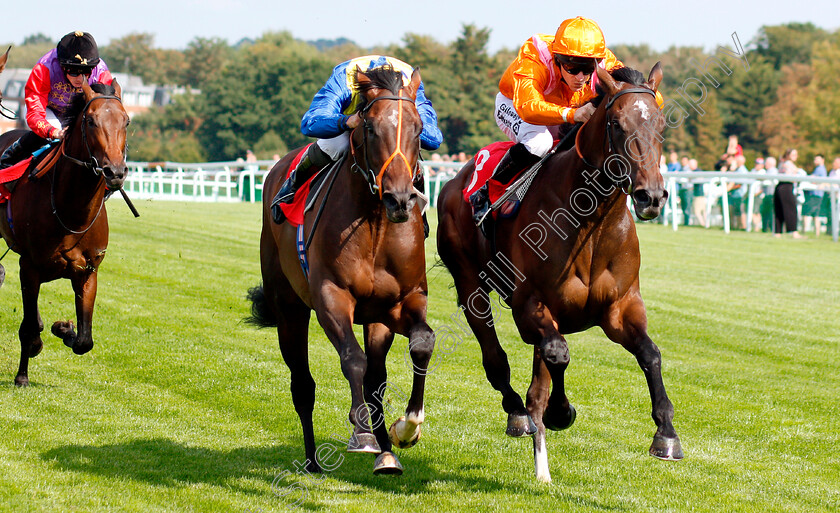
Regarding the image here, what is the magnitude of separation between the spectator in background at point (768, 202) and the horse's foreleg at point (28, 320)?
1567cm

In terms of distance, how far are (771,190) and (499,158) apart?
15105mm

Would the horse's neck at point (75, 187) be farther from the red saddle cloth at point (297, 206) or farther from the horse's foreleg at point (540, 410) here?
the horse's foreleg at point (540, 410)

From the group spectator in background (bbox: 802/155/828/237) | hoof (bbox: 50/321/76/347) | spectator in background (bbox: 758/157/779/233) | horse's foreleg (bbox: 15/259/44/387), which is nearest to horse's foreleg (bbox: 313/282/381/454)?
hoof (bbox: 50/321/76/347)

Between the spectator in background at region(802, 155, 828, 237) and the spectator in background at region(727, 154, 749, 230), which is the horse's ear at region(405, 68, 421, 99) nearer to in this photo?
the spectator in background at region(802, 155, 828, 237)

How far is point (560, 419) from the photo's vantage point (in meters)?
5.62

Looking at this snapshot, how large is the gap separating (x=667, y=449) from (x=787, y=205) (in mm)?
16148

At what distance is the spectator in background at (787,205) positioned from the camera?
19125 millimetres

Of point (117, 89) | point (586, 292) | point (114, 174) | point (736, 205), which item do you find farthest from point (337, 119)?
point (736, 205)

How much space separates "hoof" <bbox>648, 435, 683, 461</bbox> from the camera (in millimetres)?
4516

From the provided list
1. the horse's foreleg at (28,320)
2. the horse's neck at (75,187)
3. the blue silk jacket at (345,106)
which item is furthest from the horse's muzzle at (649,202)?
the horse's foreleg at (28,320)

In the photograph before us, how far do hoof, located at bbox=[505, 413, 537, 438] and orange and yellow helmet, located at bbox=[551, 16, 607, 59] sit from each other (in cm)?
203

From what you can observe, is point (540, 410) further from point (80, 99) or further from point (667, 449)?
point (80, 99)

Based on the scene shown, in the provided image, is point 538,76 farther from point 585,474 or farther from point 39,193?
point 39,193

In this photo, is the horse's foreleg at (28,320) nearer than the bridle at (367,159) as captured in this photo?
No
